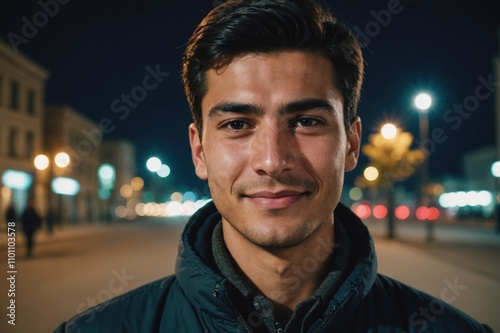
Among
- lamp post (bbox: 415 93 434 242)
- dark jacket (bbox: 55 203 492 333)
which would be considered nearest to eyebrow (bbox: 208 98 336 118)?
dark jacket (bbox: 55 203 492 333)

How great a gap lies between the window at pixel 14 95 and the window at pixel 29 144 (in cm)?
277

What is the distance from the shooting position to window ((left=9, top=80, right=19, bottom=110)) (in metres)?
37.3

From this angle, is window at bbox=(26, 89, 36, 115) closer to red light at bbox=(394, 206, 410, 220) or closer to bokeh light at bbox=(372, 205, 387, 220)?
bokeh light at bbox=(372, 205, 387, 220)

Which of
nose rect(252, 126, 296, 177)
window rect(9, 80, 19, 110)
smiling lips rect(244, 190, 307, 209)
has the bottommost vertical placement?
smiling lips rect(244, 190, 307, 209)

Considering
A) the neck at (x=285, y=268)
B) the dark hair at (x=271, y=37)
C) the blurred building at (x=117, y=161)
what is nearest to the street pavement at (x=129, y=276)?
the neck at (x=285, y=268)

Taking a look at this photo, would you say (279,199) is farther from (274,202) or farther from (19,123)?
(19,123)

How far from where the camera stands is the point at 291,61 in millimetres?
2396

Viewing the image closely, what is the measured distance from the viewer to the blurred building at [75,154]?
51.4 meters

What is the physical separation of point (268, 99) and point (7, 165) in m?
37.9

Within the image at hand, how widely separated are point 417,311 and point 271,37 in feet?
4.94

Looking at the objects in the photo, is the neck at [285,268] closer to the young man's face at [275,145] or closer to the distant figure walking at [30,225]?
the young man's face at [275,145]

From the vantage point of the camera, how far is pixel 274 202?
7.26 feet

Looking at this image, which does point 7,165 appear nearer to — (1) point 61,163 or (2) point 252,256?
(1) point 61,163

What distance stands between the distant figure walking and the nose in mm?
17910
